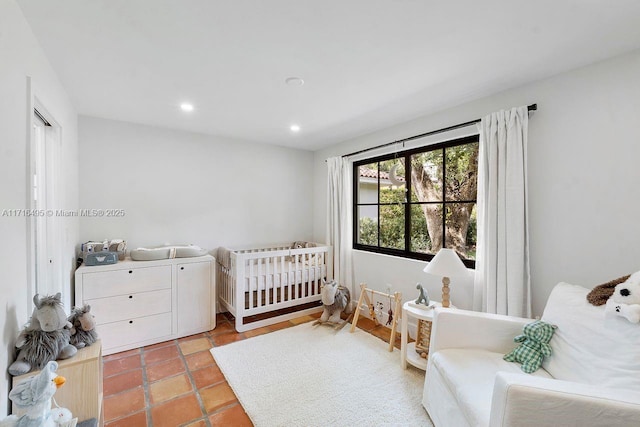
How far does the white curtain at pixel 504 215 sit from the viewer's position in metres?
1.96

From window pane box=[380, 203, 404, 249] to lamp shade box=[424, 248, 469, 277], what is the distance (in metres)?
0.84

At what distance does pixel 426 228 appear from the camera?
2.78 meters

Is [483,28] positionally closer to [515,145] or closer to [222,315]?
[515,145]

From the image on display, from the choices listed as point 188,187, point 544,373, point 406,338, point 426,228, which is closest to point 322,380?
point 406,338

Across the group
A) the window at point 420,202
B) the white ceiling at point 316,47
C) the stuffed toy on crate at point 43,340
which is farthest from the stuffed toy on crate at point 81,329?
the window at point 420,202

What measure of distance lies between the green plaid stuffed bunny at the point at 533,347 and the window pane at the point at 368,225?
189 centimetres

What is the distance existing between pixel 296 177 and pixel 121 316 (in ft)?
9.01

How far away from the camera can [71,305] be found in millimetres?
2436

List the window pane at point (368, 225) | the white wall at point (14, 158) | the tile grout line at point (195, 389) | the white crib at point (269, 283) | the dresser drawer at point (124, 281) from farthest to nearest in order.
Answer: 1. the window pane at point (368, 225)
2. the white crib at point (269, 283)
3. the dresser drawer at point (124, 281)
4. the tile grout line at point (195, 389)
5. the white wall at point (14, 158)

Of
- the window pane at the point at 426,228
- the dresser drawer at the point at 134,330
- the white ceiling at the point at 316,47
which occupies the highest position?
the white ceiling at the point at 316,47

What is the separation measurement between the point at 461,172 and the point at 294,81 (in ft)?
5.69

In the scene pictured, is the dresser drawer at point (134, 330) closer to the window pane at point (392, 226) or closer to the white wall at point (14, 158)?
the white wall at point (14, 158)

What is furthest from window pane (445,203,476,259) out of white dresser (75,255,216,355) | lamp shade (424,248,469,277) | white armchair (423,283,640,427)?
white dresser (75,255,216,355)

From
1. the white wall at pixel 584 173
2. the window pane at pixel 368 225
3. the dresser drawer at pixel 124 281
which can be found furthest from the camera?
the window pane at pixel 368 225
